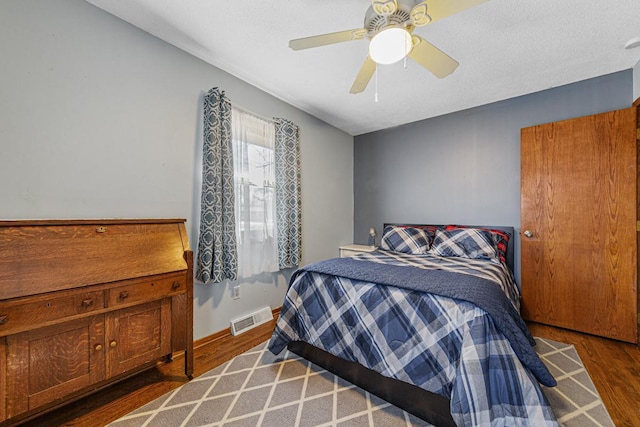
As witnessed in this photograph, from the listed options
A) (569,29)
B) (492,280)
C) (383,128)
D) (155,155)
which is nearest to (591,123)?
(569,29)

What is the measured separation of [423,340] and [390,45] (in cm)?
158

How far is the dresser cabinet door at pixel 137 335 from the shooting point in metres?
1.54

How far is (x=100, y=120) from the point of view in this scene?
1.78 meters

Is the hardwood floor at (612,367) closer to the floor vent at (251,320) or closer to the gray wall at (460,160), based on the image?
the gray wall at (460,160)

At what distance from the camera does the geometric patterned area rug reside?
1469mm

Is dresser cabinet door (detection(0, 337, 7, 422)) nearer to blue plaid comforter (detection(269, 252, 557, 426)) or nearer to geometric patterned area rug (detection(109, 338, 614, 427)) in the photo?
geometric patterned area rug (detection(109, 338, 614, 427))

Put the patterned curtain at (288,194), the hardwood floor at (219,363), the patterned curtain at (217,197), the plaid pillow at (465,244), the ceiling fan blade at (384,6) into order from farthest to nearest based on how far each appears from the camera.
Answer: the patterned curtain at (288,194) < the plaid pillow at (465,244) < the patterned curtain at (217,197) < the hardwood floor at (219,363) < the ceiling fan blade at (384,6)

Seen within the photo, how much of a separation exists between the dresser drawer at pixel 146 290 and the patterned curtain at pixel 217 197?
410 mm

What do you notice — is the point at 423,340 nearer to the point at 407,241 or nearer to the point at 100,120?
the point at 407,241

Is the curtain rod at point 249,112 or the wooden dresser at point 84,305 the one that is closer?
the wooden dresser at point 84,305

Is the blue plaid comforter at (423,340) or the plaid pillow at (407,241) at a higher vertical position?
the plaid pillow at (407,241)

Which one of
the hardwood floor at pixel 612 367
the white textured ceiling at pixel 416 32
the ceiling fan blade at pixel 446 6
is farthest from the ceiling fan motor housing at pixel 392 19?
the hardwood floor at pixel 612 367

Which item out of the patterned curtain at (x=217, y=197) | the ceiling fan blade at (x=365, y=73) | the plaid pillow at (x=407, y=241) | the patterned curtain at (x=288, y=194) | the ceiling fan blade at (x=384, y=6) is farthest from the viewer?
the plaid pillow at (x=407, y=241)

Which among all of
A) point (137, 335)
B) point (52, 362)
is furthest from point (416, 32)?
point (52, 362)
